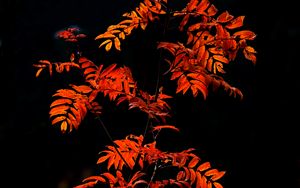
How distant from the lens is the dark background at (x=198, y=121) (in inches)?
262

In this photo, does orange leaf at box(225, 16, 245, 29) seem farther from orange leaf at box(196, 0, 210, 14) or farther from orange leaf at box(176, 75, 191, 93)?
orange leaf at box(176, 75, 191, 93)

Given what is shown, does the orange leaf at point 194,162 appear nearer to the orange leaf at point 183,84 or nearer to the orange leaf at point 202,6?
the orange leaf at point 183,84

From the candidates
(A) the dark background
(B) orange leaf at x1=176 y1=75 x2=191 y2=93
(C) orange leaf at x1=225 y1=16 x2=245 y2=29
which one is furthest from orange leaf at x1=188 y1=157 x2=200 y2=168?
(A) the dark background

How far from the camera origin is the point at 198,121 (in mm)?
7137

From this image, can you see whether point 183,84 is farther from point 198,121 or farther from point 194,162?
point 198,121

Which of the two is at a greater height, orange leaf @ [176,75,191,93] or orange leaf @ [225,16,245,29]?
orange leaf @ [225,16,245,29]

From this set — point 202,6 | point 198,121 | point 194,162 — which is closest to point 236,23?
point 202,6

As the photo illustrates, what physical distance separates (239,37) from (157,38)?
5195 millimetres

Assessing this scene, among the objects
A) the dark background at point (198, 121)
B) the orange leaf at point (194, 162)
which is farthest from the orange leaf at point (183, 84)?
the dark background at point (198, 121)

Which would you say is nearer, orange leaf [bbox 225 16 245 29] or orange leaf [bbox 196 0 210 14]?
orange leaf [bbox 225 16 245 29]

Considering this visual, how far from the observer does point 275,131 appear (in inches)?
277

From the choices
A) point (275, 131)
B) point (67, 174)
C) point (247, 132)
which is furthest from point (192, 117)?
point (67, 174)

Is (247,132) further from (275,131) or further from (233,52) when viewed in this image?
(233,52)

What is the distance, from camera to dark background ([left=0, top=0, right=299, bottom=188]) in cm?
665
